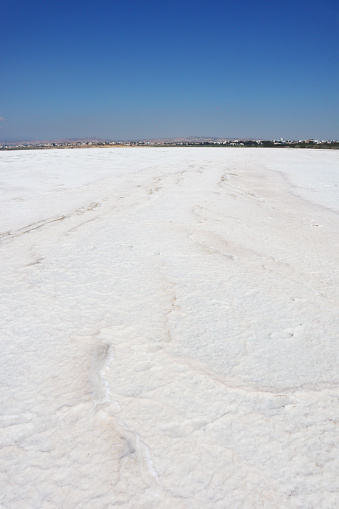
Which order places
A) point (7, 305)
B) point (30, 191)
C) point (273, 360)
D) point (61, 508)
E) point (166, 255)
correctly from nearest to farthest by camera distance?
point (61, 508)
point (273, 360)
point (7, 305)
point (166, 255)
point (30, 191)

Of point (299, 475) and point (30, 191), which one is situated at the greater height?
point (30, 191)

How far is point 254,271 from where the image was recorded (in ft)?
4.73

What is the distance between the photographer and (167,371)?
2.77 feet

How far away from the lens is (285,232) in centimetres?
207

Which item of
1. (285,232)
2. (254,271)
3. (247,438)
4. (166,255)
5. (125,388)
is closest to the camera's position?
(247,438)

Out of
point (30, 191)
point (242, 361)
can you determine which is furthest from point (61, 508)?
point (30, 191)

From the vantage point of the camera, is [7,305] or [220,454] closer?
[220,454]

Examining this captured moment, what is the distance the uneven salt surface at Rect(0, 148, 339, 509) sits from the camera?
1.97 ft

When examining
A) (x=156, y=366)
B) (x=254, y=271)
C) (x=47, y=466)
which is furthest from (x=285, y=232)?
(x=47, y=466)

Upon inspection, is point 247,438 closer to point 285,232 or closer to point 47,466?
point 47,466

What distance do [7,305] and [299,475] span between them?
3.09ft

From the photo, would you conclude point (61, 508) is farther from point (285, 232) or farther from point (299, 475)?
point (285, 232)

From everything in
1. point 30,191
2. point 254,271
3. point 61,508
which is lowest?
point 61,508

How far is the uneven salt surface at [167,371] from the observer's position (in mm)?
600
